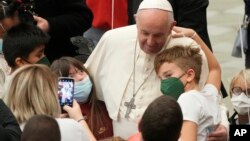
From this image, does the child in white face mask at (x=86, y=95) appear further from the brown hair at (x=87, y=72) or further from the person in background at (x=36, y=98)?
the person in background at (x=36, y=98)

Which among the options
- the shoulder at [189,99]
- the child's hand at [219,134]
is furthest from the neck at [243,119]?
the shoulder at [189,99]

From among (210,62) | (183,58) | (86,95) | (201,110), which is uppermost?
(183,58)

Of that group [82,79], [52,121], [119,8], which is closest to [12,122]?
[52,121]

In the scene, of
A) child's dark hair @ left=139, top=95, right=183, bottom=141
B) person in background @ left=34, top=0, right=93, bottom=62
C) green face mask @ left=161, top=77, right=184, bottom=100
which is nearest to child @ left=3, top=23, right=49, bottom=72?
person in background @ left=34, top=0, right=93, bottom=62

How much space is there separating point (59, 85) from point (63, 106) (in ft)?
0.47

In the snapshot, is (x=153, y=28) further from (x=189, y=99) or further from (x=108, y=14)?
(x=108, y=14)

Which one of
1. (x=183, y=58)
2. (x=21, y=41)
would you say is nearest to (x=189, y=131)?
(x=183, y=58)

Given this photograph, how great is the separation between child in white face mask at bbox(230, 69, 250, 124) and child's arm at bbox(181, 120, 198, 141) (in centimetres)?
177

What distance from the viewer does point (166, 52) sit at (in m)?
5.64

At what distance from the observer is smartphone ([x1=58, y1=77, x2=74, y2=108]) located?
5.43 meters

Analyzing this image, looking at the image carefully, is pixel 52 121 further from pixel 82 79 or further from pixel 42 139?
pixel 82 79

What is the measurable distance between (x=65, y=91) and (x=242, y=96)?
6.20 feet

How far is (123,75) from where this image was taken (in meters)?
6.00

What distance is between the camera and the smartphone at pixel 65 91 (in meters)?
5.43
